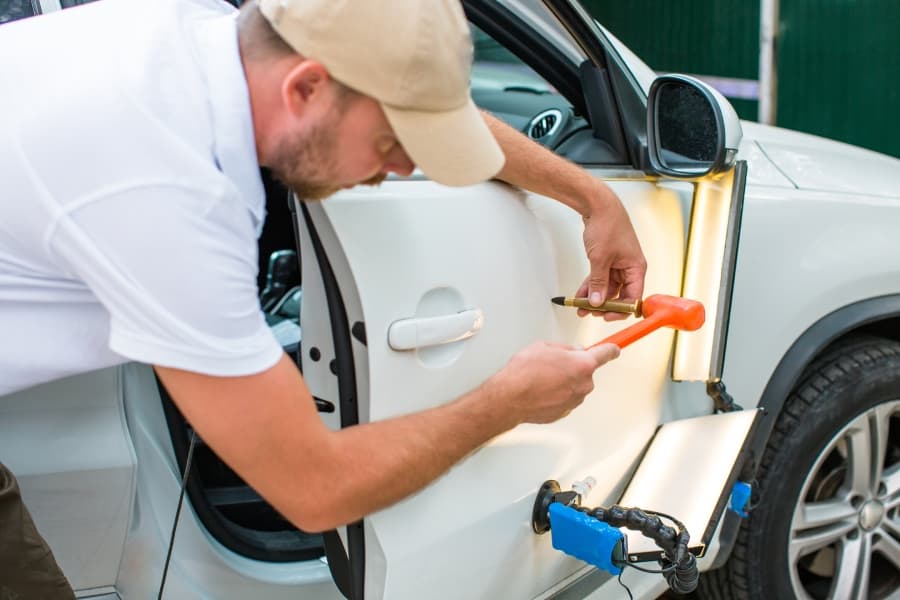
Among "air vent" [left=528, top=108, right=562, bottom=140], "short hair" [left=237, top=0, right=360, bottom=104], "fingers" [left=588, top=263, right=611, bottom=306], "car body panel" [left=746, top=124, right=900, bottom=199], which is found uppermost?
"short hair" [left=237, top=0, right=360, bottom=104]

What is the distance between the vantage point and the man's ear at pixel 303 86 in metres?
1.18

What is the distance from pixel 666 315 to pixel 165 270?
3.32ft

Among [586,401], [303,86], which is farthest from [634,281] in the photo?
[303,86]

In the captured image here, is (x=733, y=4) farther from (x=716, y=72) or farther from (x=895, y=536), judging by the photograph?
(x=895, y=536)

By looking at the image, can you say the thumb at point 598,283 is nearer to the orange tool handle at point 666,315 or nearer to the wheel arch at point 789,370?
the orange tool handle at point 666,315

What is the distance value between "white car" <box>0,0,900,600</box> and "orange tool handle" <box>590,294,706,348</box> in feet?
0.40

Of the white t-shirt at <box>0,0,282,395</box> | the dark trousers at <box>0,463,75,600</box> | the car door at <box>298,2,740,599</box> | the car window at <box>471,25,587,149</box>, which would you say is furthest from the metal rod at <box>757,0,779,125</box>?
the dark trousers at <box>0,463,75,600</box>

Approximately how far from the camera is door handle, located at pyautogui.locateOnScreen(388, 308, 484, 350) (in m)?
1.48

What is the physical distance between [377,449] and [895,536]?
1.87 metres

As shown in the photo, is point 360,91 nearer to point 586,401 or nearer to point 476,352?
point 476,352

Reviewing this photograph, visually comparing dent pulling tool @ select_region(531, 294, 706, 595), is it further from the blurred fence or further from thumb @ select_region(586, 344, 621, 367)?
the blurred fence

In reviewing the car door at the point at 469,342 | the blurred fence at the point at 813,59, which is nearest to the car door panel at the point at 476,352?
the car door at the point at 469,342

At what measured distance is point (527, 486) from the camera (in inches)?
68.1

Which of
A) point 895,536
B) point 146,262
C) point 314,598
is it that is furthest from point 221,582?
point 895,536
